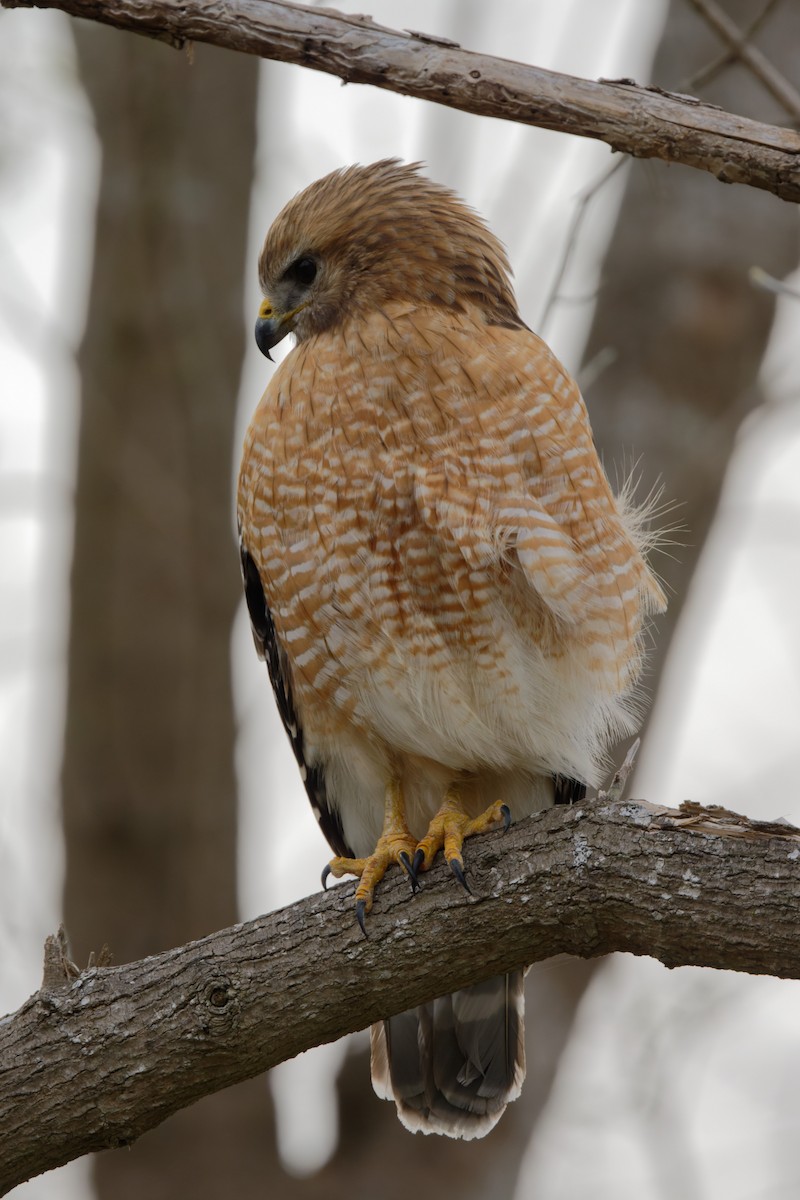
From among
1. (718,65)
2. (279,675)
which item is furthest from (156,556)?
(718,65)

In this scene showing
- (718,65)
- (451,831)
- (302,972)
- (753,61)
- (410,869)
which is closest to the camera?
(302,972)

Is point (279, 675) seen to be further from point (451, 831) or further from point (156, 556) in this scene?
point (156, 556)

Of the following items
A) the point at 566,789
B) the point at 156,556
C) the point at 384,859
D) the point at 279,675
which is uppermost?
the point at 156,556

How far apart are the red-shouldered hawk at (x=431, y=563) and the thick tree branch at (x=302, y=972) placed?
155mm

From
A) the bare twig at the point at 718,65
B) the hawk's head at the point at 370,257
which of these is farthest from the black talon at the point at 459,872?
the bare twig at the point at 718,65

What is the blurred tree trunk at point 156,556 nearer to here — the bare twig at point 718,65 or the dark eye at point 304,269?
the dark eye at point 304,269

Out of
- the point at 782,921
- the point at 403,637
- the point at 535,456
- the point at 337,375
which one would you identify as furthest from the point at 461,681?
the point at 782,921

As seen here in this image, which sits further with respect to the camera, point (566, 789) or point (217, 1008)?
point (566, 789)

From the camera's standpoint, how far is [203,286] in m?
6.16

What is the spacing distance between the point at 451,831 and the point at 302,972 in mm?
572

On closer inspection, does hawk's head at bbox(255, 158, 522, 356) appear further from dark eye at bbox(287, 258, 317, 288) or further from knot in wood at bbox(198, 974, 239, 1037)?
knot in wood at bbox(198, 974, 239, 1037)

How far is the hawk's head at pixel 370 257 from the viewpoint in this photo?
4031 mm

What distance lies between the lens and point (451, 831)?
354 centimetres

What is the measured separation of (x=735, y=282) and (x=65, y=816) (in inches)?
148
